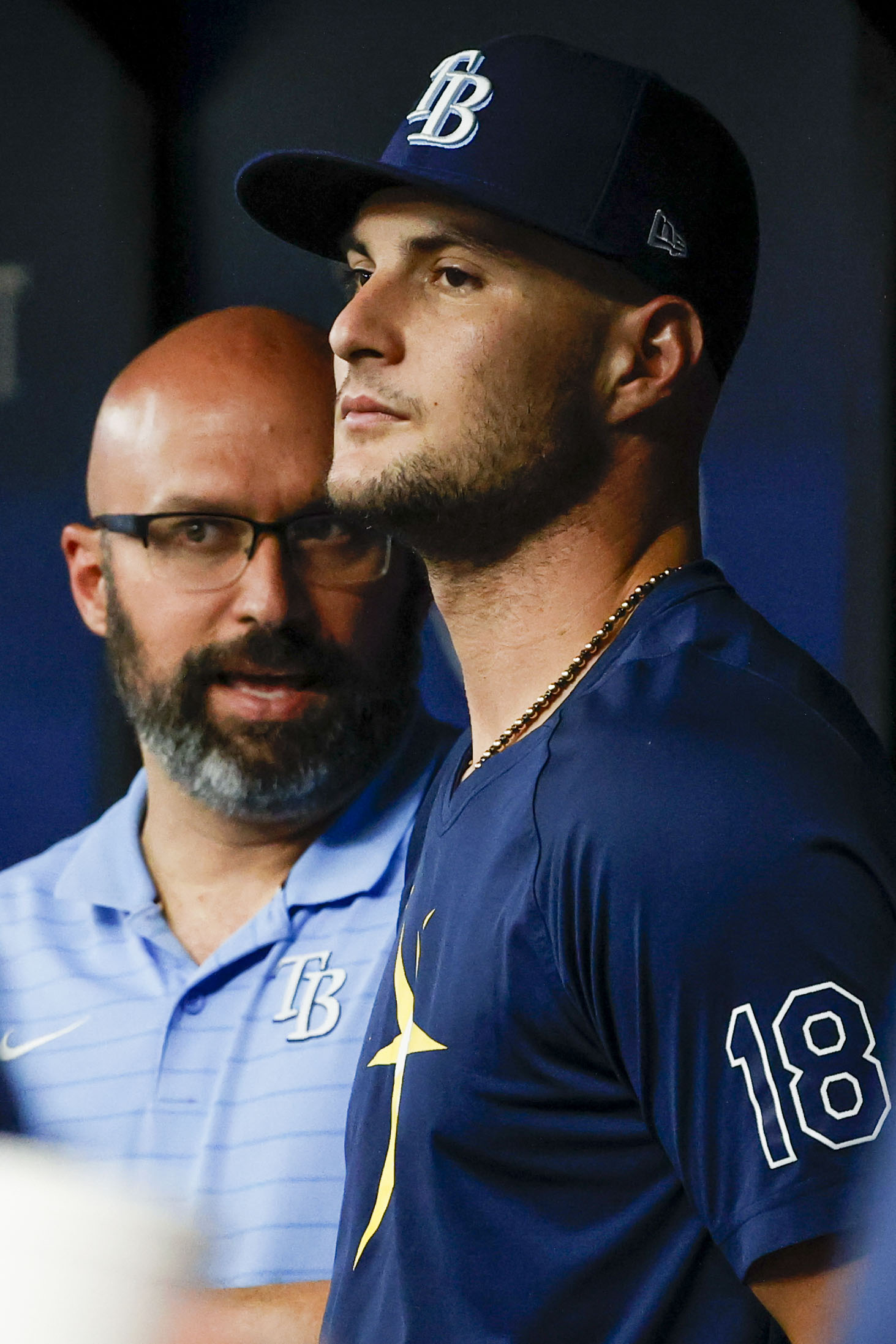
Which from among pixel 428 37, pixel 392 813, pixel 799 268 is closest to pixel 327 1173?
pixel 392 813

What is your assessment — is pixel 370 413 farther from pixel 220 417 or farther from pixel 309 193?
pixel 220 417

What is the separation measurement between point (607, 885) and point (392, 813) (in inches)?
19.6

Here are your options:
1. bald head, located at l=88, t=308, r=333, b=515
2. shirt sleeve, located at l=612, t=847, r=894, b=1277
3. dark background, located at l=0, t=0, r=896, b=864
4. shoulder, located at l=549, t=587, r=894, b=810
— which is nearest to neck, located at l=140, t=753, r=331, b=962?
dark background, located at l=0, t=0, r=896, b=864

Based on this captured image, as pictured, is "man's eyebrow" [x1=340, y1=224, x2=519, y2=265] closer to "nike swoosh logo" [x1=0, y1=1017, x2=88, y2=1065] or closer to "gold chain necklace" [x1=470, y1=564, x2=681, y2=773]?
"gold chain necklace" [x1=470, y1=564, x2=681, y2=773]

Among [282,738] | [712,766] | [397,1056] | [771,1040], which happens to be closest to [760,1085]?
[771,1040]

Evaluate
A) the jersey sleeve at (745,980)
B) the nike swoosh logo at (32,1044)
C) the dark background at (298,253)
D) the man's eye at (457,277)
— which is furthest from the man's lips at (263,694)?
the jersey sleeve at (745,980)

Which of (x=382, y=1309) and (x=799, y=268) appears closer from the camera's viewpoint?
(x=382, y=1309)

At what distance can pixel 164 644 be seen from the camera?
1.18 meters

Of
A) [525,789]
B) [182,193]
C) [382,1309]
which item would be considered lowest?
[382,1309]

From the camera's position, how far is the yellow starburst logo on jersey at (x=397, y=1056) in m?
0.77

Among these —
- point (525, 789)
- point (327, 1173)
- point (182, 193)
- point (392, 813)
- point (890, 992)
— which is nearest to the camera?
point (890, 992)

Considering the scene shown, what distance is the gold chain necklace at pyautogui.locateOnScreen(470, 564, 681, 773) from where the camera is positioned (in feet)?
2.73

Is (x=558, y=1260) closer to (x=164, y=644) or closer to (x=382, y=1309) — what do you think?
(x=382, y=1309)

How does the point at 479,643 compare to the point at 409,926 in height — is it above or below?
above
